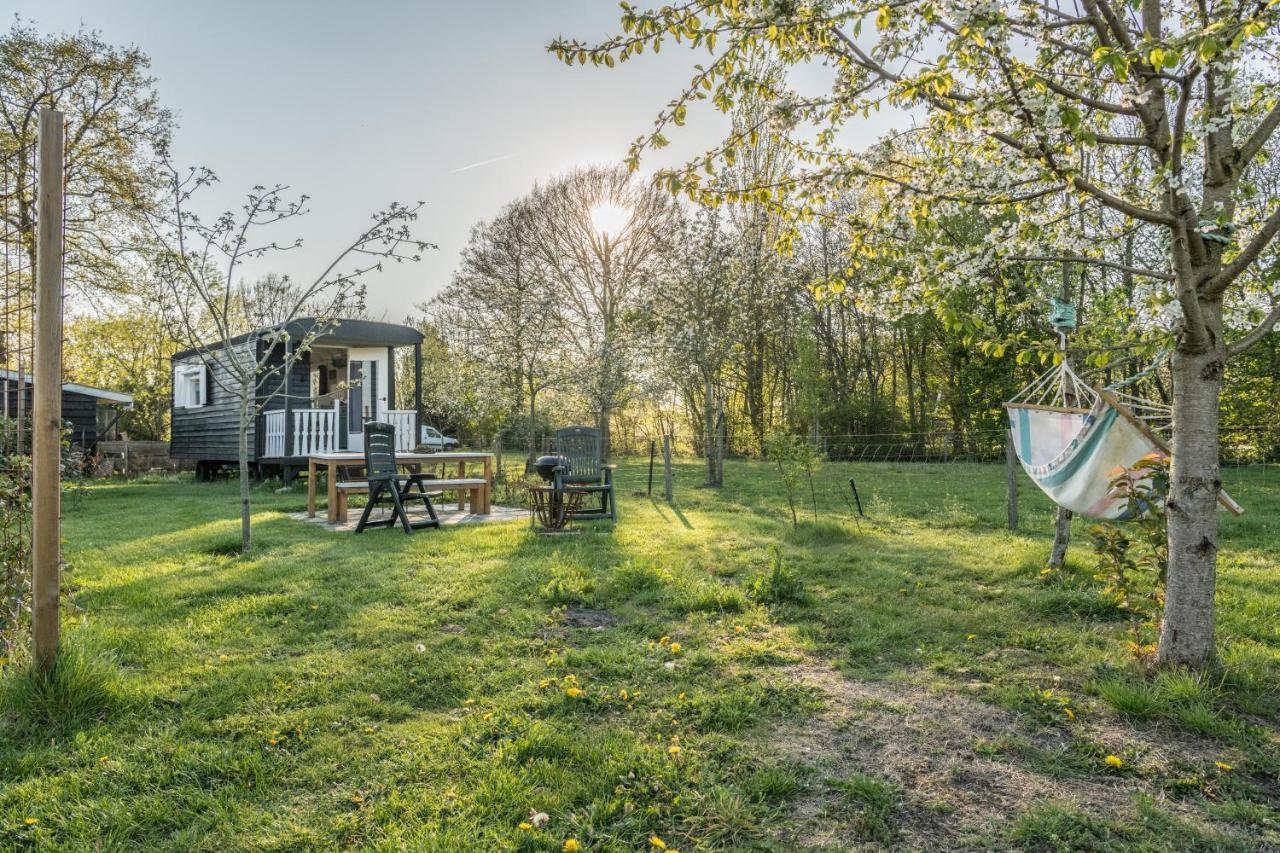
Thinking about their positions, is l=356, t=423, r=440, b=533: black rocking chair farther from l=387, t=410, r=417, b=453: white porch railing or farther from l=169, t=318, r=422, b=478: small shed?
l=387, t=410, r=417, b=453: white porch railing

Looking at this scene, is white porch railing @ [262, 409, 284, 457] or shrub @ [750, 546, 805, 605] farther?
white porch railing @ [262, 409, 284, 457]

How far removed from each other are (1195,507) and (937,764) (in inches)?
59.7

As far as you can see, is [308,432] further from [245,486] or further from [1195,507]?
[1195,507]

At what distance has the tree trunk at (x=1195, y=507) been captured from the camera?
268cm

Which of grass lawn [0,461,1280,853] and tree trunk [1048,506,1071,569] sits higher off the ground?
tree trunk [1048,506,1071,569]

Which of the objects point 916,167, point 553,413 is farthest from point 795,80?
point 553,413

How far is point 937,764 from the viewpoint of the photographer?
225 cm

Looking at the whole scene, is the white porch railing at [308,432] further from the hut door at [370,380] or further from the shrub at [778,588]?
the shrub at [778,588]

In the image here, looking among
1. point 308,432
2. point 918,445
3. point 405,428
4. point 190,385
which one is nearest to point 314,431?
point 308,432

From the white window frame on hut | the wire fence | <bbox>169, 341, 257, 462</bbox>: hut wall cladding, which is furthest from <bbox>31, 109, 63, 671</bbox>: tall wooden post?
the white window frame on hut

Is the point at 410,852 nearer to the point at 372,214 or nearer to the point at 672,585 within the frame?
the point at 672,585

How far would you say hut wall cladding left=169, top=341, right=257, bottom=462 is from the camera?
41.3 ft

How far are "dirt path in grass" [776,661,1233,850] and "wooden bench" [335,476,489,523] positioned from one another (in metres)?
5.47

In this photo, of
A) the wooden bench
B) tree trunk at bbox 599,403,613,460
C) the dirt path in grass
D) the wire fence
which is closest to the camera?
the dirt path in grass
